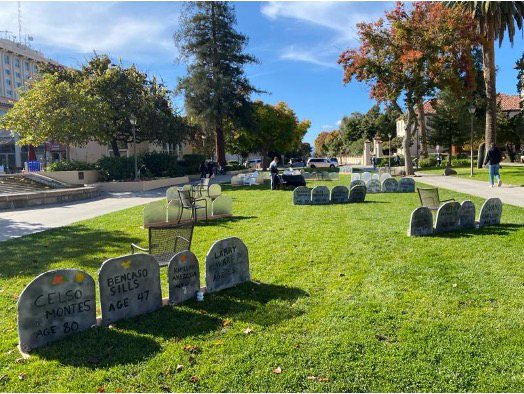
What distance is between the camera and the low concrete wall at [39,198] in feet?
50.0

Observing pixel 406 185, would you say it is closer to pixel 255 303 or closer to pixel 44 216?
pixel 44 216

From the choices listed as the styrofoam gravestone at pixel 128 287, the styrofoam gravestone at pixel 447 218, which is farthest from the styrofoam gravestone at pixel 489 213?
the styrofoam gravestone at pixel 128 287

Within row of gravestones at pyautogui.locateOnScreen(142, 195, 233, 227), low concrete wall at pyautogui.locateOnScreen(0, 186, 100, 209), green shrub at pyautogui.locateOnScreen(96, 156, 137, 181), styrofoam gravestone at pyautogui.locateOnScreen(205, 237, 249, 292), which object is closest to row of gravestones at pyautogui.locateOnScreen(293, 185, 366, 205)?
row of gravestones at pyautogui.locateOnScreen(142, 195, 233, 227)

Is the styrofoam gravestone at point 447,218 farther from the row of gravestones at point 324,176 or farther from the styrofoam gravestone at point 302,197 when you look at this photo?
the row of gravestones at point 324,176

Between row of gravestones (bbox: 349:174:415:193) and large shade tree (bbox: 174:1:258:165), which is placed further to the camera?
large shade tree (bbox: 174:1:258:165)

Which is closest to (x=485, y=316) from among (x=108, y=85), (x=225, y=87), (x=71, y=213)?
(x=71, y=213)

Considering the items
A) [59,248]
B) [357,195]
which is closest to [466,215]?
[357,195]

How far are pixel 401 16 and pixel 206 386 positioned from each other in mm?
25955

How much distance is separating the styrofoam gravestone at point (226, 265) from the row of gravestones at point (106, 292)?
0.04 feet

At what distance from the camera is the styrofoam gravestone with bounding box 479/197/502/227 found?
8.76 m

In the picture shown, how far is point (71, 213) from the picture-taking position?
45.1 ft

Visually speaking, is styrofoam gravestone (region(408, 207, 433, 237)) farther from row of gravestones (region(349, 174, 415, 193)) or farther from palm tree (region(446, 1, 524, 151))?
palm tree (region(446, 1, 524, 151))

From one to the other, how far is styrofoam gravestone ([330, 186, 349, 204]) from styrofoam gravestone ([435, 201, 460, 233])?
590cm

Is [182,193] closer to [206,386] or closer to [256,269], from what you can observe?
[256,269]
